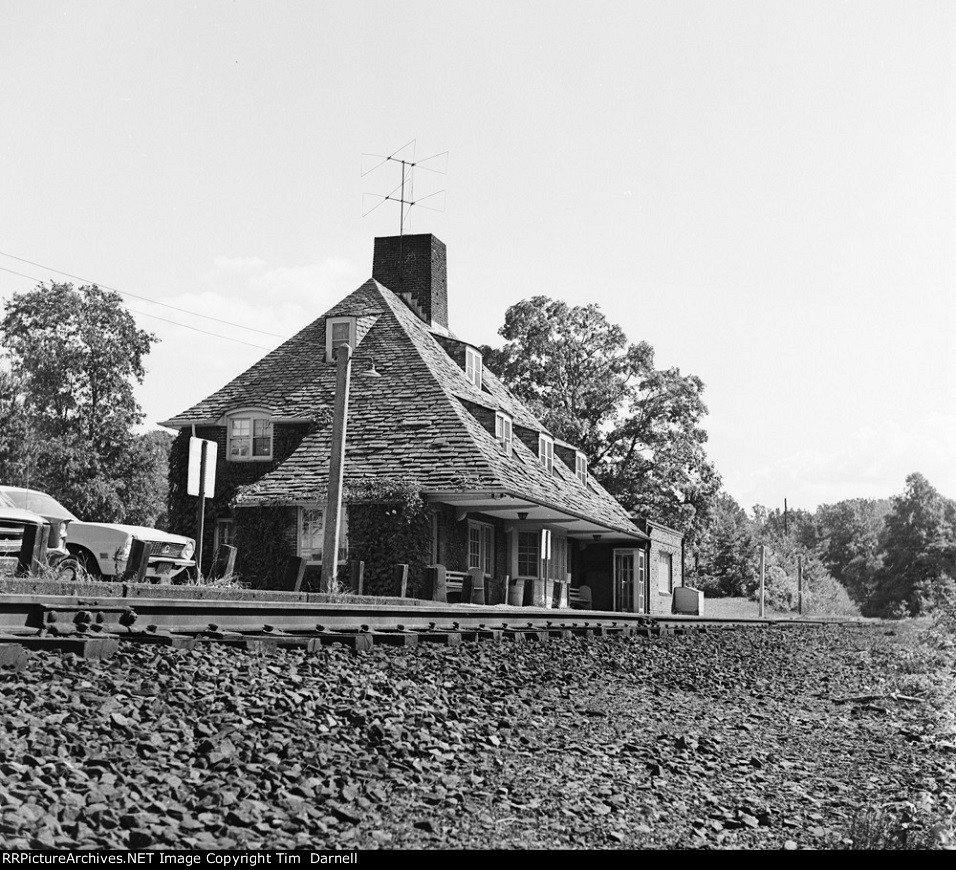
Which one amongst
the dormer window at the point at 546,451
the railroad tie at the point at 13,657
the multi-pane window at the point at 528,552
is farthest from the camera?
the dormer window at the point at 546,451

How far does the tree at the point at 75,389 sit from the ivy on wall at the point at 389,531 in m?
27.7

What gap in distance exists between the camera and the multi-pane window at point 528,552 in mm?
32656

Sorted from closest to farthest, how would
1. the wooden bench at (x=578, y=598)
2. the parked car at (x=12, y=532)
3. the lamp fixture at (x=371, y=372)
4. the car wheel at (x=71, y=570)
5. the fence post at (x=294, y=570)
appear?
1. the parked car at (x=12, y=532)
2. the car wheel at (x=71, y=570)
3. the fence post at (x=294, y=570)
4. the lamp fixture at (x=371, y=372)
5. the wooden bench at (x=578, y=598)

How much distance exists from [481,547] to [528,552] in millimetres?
2895

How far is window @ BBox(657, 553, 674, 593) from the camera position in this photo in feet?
141

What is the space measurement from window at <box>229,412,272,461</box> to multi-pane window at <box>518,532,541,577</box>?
7582 mm

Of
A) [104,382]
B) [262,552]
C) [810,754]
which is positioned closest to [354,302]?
[262,552]

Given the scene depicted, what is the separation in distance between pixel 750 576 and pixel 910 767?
61.4 metres

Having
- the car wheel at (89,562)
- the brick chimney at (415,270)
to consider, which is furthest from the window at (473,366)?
the car wheel at (89,562)

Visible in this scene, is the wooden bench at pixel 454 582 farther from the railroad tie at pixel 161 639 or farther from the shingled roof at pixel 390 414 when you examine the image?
the railroad tie at pixel 161 639

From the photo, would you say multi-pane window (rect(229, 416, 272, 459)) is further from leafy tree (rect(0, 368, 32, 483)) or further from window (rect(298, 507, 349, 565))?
leafy tree (rect(0, 368, 32, 483))

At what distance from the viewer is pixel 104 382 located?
53.2m

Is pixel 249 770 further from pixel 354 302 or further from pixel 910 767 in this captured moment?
pixel 354 302

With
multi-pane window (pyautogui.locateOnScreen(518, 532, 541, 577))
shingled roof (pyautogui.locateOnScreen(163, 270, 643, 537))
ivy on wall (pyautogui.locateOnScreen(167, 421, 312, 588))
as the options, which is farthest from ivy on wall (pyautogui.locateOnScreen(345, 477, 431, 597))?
multi-pane window (pyautogui.locateOnScreen(518, 532, 541, 577))
